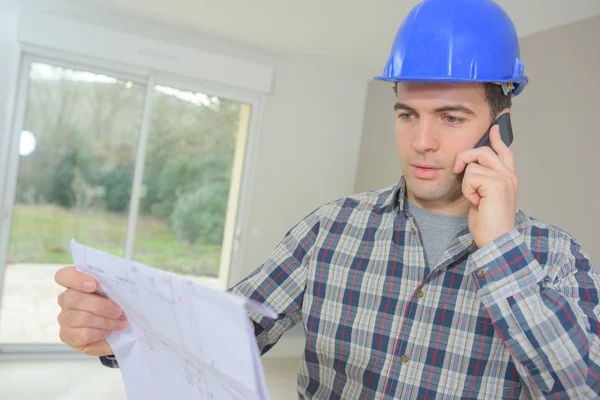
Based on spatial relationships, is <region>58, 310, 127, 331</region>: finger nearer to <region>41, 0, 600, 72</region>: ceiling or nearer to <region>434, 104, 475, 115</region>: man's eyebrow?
<region>434, 104, 475, 115</region>: man's eyebrow

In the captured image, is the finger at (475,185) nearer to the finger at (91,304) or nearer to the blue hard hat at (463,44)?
the blue hard hat at (463,44)

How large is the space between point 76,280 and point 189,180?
4365mm

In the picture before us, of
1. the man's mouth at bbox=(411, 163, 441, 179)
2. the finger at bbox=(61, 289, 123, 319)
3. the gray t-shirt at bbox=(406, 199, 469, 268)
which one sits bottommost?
the finger at bbox=(61, 289, 123, 319)

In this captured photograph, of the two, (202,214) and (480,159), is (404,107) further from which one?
(202,214)

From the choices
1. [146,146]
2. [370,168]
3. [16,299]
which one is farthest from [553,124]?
[16,299]

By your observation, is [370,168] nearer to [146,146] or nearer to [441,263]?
[146,146]

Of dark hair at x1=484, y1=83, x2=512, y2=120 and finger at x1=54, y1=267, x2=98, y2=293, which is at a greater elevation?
dark hair at x1=484, y1=83, x2=512, y2=120

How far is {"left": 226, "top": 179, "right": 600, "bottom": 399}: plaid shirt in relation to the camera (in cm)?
85

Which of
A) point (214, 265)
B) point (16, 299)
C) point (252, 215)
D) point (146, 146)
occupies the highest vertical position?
point (146, 146)

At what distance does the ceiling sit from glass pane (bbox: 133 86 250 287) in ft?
2.31

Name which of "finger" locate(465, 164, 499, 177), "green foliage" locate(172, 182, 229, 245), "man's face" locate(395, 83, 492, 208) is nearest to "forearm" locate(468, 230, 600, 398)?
"finger" locate(465, 164, 499, 177)

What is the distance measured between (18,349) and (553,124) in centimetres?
464

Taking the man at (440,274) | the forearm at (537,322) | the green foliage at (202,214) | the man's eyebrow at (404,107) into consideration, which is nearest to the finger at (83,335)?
the man at (440,274)

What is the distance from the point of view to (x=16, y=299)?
4.49 m
